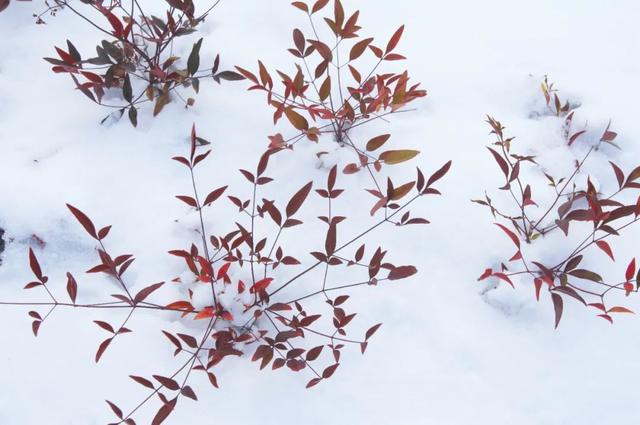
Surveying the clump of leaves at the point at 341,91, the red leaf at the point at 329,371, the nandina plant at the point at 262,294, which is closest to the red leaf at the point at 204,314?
the nandina plant at the point at 262,294

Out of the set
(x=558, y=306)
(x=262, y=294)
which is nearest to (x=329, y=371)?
(x=262, y=294)

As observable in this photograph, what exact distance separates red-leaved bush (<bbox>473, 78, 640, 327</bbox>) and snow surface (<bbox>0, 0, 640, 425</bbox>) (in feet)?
0.13

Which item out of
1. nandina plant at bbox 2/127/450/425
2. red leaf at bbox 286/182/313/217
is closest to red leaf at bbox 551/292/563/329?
nandina plant at bbox 2/127/450/425

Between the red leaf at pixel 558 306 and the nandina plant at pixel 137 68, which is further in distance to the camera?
the nandina plant at pixel 137 68

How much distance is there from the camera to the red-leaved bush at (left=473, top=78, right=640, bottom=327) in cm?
108

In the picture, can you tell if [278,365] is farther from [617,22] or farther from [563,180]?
[617,22]

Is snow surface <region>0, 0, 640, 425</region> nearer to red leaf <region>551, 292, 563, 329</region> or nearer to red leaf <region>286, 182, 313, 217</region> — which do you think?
red leaf <region>551, 292, 563, 329</region>

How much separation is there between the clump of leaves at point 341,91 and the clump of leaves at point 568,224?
0.90ft

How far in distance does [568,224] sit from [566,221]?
3.6 inches

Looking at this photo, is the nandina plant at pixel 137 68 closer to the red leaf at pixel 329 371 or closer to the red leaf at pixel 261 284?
the red leaf at pixel 261 284

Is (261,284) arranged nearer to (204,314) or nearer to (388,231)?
(204,314)

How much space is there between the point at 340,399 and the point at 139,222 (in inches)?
27.4

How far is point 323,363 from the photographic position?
112 centimetres

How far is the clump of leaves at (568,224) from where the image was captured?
3.56ft
